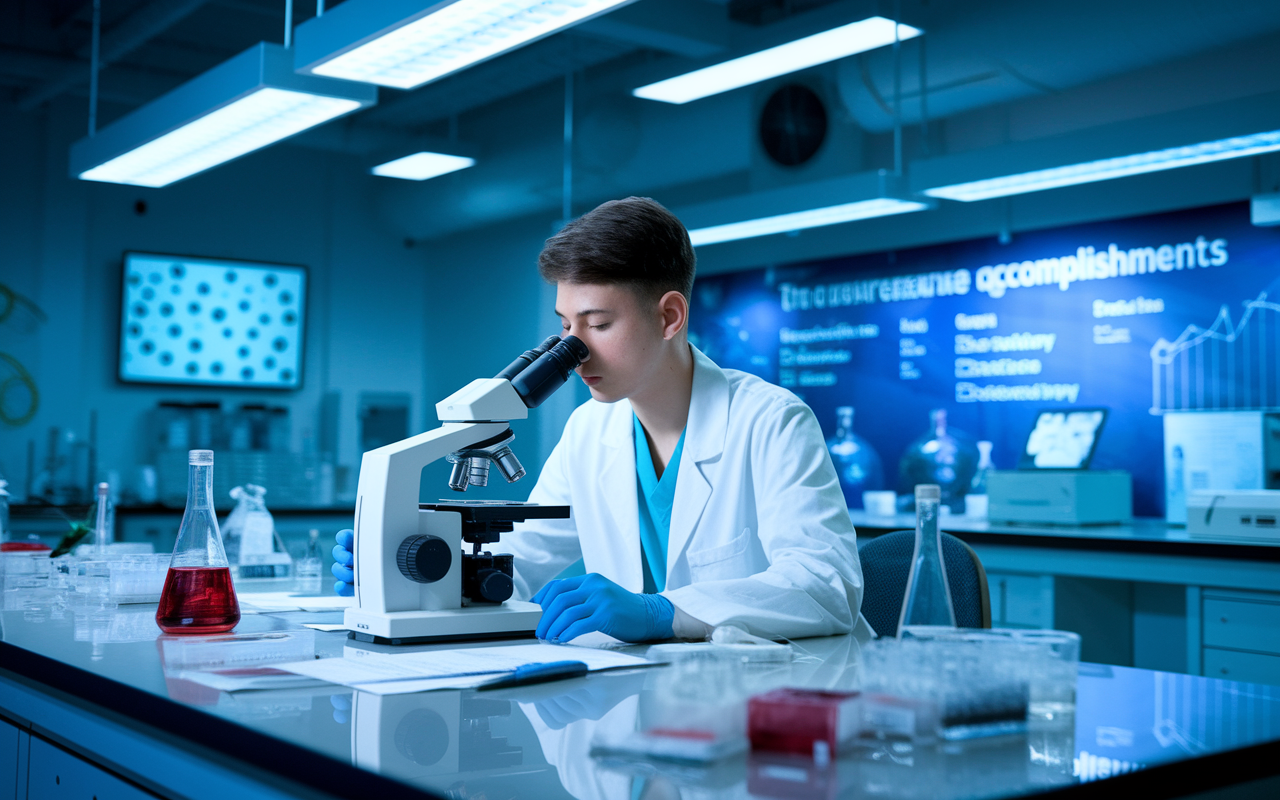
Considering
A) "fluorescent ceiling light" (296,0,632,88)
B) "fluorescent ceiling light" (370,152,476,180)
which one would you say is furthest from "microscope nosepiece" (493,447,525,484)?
"fluorescent ceiling light" (370,152,476,180)

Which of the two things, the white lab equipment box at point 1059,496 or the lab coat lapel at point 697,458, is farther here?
the white lab equipment box at point 1059,496

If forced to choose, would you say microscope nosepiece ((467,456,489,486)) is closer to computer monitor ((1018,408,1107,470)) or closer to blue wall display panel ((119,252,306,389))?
computer monitor ((1018,408,1107,470))

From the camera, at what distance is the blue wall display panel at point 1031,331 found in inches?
163

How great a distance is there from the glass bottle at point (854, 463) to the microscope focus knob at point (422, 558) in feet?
13.3

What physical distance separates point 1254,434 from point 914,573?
11.6 ft

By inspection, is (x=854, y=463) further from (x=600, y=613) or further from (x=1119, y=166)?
(x=600, y=613)

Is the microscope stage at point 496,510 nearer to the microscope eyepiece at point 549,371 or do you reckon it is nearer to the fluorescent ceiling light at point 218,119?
the microscope eyepiece at point 549,371

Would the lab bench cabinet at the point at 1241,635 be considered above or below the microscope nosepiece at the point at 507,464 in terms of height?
below

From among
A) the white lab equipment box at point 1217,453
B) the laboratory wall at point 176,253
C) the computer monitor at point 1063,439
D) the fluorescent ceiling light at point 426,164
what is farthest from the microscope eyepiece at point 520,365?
the laboratory wall at point 176,253

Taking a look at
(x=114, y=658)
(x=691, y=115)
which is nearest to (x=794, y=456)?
(x=114, y=658)

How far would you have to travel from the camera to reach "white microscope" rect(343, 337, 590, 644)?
4.37 feet

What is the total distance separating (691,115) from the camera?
4.77 metres

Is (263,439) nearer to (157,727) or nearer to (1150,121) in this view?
(1150,121)

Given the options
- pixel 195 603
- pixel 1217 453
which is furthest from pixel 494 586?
pixel 1217 453
